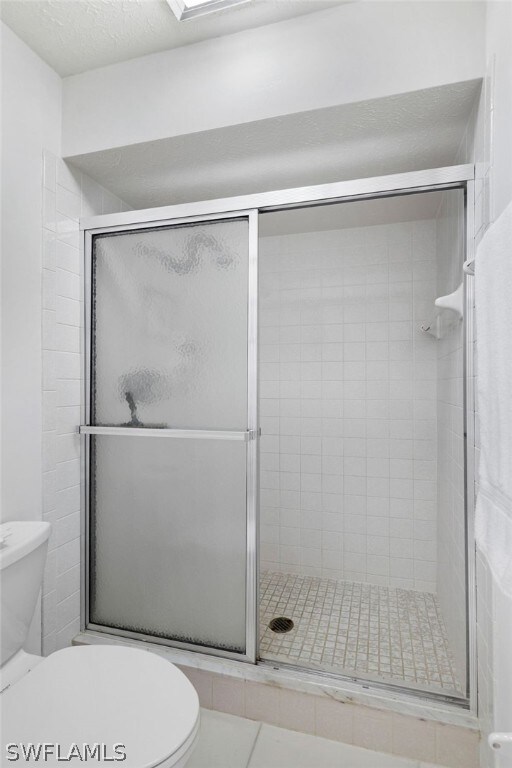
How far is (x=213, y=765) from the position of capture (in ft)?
4.57

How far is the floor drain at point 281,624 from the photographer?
6.33ft

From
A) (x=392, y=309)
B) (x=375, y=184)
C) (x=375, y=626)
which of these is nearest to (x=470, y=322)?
(x=375, y=184)

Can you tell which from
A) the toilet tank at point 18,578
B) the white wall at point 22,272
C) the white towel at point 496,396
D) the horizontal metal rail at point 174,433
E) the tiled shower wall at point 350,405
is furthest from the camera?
the tiled shower wall at point 350,405

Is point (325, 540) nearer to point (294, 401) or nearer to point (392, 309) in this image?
point (294, 401)

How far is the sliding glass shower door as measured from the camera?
1.63 m

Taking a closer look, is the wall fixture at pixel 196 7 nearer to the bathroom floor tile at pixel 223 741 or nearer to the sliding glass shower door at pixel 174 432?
the sliding glass shower door at pixel 174 432

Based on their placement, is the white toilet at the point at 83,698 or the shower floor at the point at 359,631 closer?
the white toilet at the point at 83,698

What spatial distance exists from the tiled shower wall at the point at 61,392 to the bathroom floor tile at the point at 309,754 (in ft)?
2.92

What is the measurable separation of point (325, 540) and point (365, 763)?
120cm

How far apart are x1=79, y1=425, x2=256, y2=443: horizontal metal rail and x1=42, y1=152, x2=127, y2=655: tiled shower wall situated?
0.12 m

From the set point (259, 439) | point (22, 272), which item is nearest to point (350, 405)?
point (259, 439)

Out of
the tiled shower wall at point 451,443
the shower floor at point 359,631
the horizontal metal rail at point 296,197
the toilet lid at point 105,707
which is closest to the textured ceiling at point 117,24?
the horizontal metal rail at point 296,197

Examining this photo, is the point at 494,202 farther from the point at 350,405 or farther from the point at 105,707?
the point at 105,707

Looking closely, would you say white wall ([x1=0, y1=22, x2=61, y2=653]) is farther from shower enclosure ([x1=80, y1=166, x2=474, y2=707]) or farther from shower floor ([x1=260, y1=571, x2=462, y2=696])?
shower floor ([x1=260, y1=571, x2=462, y2=696])
